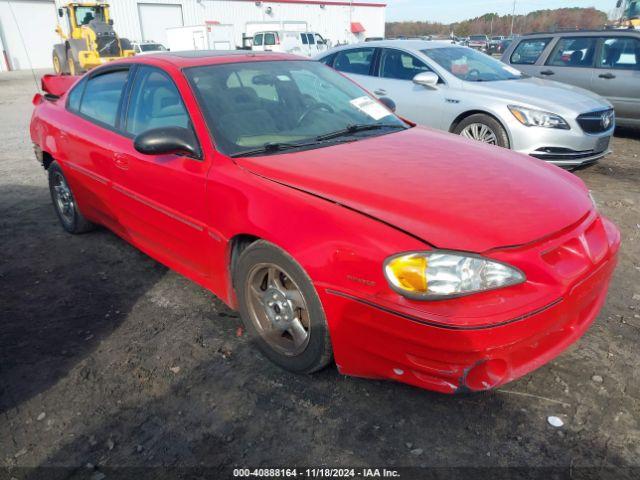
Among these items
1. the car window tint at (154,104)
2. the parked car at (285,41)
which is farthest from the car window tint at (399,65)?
the parked car at (285,41)

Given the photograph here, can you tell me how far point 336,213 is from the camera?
213cm

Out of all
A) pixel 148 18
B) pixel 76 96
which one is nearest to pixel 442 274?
pixel 76 96

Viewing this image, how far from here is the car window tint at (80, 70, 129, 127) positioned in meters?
3.54

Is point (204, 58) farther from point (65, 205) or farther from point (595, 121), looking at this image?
point (595, 121)

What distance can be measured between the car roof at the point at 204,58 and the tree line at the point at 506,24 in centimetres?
6445

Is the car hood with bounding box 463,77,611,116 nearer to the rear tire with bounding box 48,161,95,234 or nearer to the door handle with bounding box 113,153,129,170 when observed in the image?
the door handle with bounding box 113,153,129,170

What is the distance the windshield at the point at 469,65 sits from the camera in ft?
20.7

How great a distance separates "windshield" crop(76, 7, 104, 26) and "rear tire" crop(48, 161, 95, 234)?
18799mm

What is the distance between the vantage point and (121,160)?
10.9 feet

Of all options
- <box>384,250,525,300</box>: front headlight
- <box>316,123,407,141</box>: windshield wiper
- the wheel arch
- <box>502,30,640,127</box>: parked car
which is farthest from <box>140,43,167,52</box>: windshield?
<box>384,250,525,300</box>: front headlight

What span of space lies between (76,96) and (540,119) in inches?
184

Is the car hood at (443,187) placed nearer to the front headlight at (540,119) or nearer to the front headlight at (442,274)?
the front headlight at (442,274)

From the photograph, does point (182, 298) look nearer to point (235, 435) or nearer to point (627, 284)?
point (235, 435)

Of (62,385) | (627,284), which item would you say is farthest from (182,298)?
(627,284)
